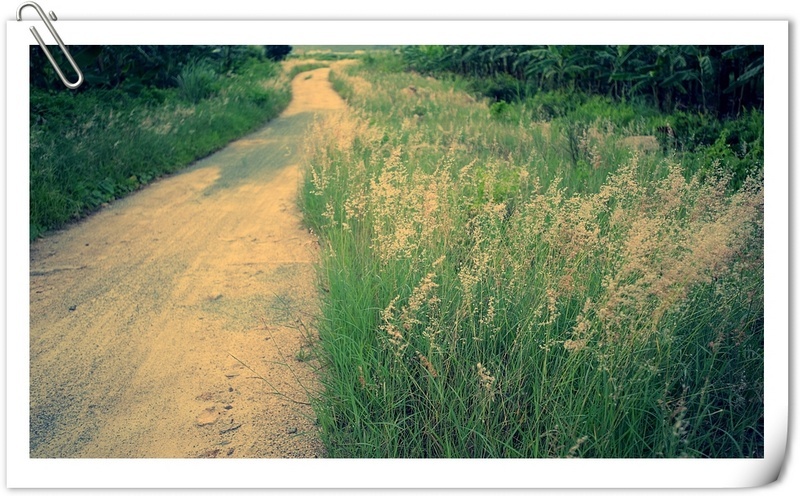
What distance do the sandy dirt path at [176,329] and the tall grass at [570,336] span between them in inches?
12.5

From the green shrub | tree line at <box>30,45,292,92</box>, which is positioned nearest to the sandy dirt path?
tree line at <box>30,45,292,92</box>

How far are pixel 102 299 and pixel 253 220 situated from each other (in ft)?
5.29

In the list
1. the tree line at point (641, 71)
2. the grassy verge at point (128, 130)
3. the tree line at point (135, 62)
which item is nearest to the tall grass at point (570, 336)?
the tree line at point (641, 71)

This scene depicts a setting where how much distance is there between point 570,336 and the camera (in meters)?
2.16

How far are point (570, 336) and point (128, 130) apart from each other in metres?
4.56

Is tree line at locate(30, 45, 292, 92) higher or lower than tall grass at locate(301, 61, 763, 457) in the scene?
higher

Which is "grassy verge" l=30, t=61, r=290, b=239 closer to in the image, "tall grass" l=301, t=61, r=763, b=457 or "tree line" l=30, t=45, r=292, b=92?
"tree line" l=30, t=45, r=292, b=92

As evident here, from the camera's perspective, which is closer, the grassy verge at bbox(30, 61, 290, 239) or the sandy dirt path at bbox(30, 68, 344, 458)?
the sandy dirt path at bbox(30, 68, 344, 458)

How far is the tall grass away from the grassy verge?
1.69m

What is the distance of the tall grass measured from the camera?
1.91 meters

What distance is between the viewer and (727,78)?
3619 mm
